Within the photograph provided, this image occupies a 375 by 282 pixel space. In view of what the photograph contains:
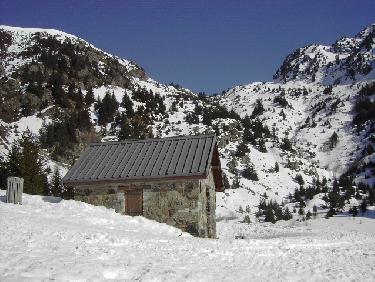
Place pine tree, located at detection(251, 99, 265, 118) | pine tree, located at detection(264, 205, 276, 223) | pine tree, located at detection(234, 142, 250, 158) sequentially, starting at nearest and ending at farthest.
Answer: pine tree, located at detection(264, 205, 276, 223) → pine tree, located at detection(234, 142, 250, 158) → pine tree, located at detection(251, 99, 265, 118)

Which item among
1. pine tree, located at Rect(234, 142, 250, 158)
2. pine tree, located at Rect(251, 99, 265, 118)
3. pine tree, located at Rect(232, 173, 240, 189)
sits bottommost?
pine tree, located at Rect(232, 173, 240, 189)

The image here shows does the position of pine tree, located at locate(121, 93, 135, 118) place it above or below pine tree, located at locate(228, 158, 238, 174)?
above

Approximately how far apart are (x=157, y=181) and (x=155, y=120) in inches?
1420

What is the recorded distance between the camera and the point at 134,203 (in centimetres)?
2097

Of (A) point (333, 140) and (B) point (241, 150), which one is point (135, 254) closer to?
(B) point (241, 150)

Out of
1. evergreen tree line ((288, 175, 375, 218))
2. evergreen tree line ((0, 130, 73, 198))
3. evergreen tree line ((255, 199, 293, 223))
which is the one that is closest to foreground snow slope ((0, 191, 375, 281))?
evergreen tree line ((0, 130, 73, 198))

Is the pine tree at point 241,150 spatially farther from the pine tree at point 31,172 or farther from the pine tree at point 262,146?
the pine tree at point 31,172

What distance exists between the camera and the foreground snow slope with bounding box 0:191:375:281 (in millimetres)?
9430

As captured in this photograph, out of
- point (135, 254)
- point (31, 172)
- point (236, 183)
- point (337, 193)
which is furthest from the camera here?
point (236, 183)

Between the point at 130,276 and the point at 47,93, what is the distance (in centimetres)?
4877

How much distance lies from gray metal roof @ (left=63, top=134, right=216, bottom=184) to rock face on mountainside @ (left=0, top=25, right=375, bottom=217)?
61.1ft

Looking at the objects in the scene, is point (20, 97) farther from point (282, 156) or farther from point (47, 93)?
point (282, 156)

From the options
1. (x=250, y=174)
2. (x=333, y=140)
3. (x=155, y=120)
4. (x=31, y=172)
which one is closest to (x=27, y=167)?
(x=31, y=172)

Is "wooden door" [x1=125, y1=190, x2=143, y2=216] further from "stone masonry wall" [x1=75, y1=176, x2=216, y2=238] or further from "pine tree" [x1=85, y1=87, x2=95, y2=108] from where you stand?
"pine tree" [x1=85, y1=87, x2=95, y2=108]
